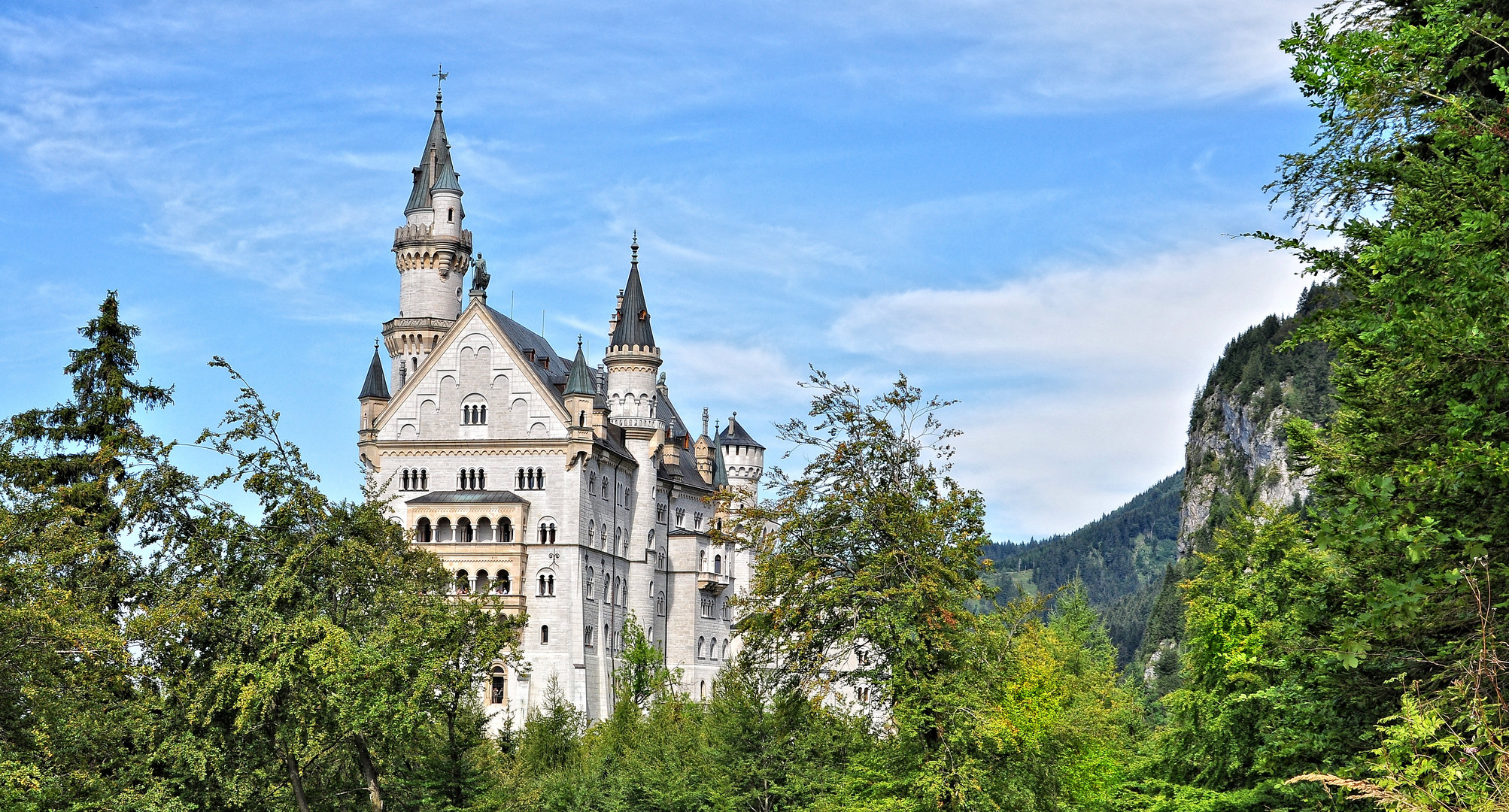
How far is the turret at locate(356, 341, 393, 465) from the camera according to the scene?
102m

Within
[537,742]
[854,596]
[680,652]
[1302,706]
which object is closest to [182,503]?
[854,596]

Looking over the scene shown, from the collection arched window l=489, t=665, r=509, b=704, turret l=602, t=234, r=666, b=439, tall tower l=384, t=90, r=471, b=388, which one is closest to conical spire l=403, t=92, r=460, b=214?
tall tower l=384, t=90, r=471, b=388

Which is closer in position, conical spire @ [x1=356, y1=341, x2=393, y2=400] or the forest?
the forest

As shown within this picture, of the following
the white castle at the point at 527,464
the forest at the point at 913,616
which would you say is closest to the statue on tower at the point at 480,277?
the white castle at the point at 527,464

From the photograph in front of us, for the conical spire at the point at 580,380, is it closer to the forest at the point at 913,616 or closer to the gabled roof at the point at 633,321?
the gabled roof at the point at 633,321

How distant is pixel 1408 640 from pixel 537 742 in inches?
2008

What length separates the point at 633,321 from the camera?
362ft

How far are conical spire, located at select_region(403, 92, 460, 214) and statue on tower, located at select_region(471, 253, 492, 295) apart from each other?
538cm

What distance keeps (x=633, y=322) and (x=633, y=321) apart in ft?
0.17

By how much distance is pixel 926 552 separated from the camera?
3422 centimetres

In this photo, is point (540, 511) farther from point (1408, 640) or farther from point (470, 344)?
point (1408, 640)

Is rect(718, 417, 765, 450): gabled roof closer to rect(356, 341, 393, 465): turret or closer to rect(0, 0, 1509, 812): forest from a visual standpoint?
rect(356, 341, 393, 465): turret

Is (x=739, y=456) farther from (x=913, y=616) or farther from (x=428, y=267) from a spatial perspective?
(x=913, y=616)

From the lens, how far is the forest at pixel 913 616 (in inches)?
696
